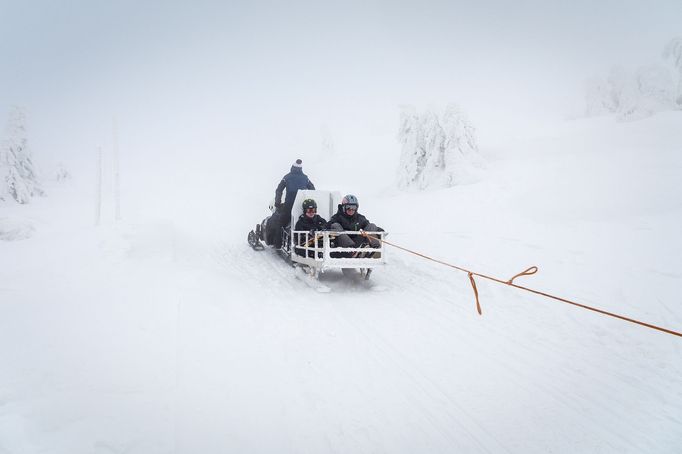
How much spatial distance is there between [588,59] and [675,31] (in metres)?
11.6

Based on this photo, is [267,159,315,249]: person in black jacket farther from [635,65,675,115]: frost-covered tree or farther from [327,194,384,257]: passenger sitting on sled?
[635,65,675,115]: frost-covered tree

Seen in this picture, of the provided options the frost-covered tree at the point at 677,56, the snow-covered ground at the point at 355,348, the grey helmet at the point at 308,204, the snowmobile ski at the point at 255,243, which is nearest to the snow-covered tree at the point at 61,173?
the snow-covered ground at the point at 355,348

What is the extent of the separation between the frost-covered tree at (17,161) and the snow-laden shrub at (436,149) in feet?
91.1

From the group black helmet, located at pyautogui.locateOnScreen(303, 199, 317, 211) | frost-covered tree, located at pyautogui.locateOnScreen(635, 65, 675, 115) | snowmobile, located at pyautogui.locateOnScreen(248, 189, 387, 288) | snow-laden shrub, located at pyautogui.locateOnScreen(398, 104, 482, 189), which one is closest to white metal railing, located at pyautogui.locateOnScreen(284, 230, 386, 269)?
snowmobile, located at pyautogui.locateOnScreen(248, 189, 387, 288)

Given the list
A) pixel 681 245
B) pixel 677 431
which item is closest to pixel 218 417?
pixel 677 431

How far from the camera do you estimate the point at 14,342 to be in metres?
4.07

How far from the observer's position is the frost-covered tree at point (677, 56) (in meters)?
26.2

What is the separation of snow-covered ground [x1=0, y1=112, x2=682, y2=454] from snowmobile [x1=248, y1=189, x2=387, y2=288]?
524 millimetres

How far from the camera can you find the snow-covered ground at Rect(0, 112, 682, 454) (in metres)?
3.01

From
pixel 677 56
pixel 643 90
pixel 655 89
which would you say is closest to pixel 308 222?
pixel 677 56

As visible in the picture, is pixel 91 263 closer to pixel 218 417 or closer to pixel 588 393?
pixel 218 417

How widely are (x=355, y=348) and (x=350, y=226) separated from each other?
149 inches

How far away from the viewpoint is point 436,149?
23.0 meters

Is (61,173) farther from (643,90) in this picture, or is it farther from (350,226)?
(643,90)
